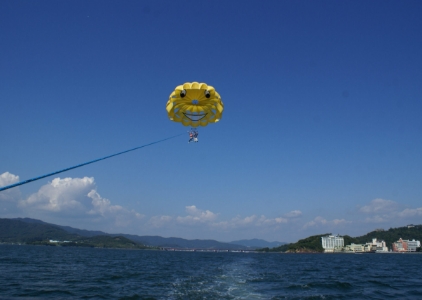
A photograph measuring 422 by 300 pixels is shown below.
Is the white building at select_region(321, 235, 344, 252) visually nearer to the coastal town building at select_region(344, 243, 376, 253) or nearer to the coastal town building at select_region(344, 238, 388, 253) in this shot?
the coastal town building at select_region(344, 238, 388, 253)

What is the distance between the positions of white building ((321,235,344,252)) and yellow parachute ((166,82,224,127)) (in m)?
193

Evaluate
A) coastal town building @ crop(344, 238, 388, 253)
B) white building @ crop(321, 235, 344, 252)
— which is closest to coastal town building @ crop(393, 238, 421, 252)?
coastal town building @ crop(344, 238, 388, 253)

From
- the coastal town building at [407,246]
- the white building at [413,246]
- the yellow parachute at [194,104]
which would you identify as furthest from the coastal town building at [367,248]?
the yellow parachute at [194,104]

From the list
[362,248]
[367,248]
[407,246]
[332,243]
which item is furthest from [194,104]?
[407,246]

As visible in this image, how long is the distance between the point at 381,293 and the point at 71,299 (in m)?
19.6

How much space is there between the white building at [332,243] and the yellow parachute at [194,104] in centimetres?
19317

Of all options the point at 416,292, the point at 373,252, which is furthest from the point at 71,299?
the point at 373,252

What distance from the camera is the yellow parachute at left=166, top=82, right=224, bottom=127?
13233 mm

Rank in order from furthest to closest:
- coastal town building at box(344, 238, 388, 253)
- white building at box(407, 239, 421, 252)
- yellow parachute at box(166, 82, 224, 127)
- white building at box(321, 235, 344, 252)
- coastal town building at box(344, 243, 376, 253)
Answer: white building at box(321, 235, 344, 252), white building at box(407, 239, 421, 252), coastal town building at box(344, 238, 388, 253), coastal town building at box(344, 243, 376, 253), yellow parachute at box(166, 82, 224, 127)

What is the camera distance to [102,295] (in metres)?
17.5

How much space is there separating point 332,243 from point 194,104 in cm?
19612

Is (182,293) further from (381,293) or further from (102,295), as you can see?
(381,293)

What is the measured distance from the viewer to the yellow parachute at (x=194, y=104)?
1323 cm

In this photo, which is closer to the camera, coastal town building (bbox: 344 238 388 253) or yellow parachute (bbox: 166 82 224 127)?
yellow parachute (bbox: 166 82 224 127)
